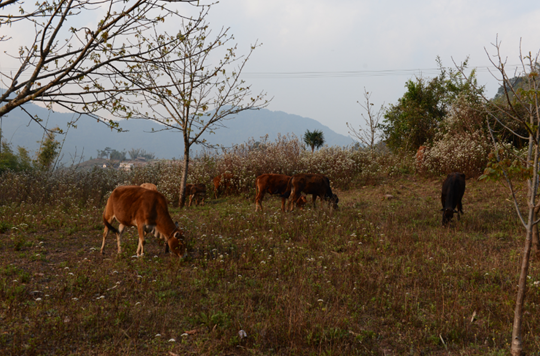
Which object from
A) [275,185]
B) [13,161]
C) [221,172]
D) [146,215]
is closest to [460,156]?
[275,185]

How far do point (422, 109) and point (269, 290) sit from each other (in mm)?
22337

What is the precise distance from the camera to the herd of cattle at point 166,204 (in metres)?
7.52

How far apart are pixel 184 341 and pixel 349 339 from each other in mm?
2126

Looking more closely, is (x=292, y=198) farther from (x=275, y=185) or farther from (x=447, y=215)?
(x=447, y=215)

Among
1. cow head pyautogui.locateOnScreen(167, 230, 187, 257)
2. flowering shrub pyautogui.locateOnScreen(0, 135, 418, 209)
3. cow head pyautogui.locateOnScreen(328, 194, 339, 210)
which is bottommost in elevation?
cow head pyautogui.locateOnScreen(167, 230, 187, 257)

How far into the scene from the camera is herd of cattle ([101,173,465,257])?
7.52 m

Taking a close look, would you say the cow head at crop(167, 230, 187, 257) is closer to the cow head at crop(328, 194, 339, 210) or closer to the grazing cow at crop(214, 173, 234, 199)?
the cow head at crop(328, 194, 339, 210)

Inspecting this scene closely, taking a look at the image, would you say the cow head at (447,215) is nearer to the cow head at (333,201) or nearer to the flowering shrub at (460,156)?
the cow head at (333,201)

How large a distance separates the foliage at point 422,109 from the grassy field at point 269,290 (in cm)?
1428

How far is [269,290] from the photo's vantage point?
6.01 meters

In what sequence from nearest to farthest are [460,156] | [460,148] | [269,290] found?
[269,290]
[460,156]
[460,148]

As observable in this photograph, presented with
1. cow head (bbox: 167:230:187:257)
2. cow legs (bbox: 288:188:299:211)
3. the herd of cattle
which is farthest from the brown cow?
cow head (bbox: 167:230:187:257)

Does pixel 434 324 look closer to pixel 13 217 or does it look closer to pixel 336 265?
pixel 336 265

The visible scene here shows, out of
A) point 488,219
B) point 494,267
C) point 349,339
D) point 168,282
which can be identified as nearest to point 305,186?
point 488,219
